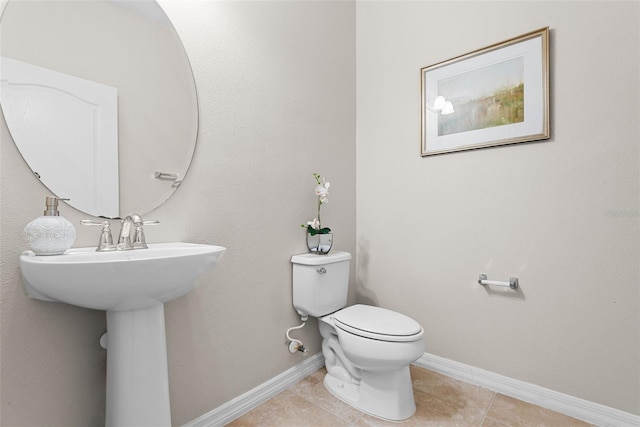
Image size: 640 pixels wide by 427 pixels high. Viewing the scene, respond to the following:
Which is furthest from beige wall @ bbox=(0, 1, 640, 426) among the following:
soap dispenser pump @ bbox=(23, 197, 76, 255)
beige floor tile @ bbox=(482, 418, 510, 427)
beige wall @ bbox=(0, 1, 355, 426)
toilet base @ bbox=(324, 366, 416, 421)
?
toilet base @ bbox=(324, 366, 416, 421)

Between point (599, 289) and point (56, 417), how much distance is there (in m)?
2.06

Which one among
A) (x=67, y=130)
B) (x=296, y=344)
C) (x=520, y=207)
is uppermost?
(x=67, y=130)

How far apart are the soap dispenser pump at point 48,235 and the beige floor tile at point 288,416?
3.33ft

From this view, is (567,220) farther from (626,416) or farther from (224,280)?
(224,280)

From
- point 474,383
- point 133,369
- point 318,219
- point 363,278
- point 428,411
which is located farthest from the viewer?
point 363,278

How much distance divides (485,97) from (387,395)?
1.54 meters

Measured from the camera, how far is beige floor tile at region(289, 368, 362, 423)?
1.45m

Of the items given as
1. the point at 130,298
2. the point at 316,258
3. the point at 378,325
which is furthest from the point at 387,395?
the point at 130,298

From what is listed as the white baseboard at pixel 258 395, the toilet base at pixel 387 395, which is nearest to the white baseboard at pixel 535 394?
the toilet base at pixel 387 395

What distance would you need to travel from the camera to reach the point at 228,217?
1.40m

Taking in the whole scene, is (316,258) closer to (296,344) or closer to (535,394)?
(296,344)

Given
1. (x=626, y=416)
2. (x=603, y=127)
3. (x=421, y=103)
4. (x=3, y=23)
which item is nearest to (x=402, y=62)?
(x=421, y=103)

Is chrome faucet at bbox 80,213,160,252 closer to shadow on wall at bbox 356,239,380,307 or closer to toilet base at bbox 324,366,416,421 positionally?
toilet base at bbox 324,366,416,421

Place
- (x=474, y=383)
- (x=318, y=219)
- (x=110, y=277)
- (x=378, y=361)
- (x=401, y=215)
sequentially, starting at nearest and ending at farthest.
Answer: (x=110, y=277), (x=378, y=361), (x=474, y=383), (x=318, y=219), (x=401, y=215)
